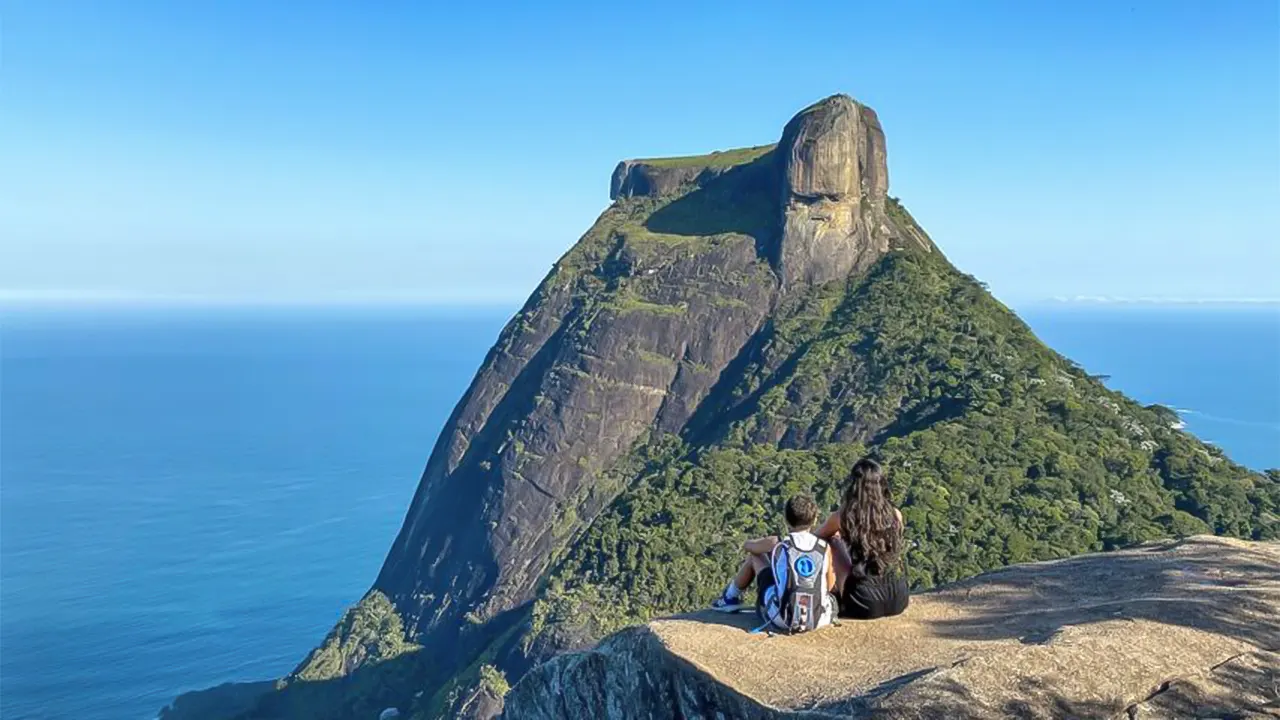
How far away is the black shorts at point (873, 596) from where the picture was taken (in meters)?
8.84

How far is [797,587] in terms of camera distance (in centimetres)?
851

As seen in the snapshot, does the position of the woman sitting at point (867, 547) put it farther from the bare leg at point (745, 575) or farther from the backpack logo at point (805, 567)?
the bare leg at point (745, 575)

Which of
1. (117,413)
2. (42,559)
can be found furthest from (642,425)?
(117,413)

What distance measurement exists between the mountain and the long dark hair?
22291 millimetres

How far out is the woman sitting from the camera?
836cm

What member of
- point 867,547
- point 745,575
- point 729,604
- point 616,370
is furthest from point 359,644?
point 867,547

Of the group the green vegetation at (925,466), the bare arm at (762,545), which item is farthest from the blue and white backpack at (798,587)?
the green vegetation at (925,466)

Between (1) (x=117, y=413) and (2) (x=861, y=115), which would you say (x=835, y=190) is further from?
(1) (x=117, y=413)

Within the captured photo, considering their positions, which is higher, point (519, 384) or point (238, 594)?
point (519, 384)

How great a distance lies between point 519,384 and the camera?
6366 cm

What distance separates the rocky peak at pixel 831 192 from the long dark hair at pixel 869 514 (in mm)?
49086

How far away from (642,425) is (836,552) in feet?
159

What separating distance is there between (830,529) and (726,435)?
41.6 m

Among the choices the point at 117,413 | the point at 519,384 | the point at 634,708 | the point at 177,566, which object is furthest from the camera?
the point at 117,413
